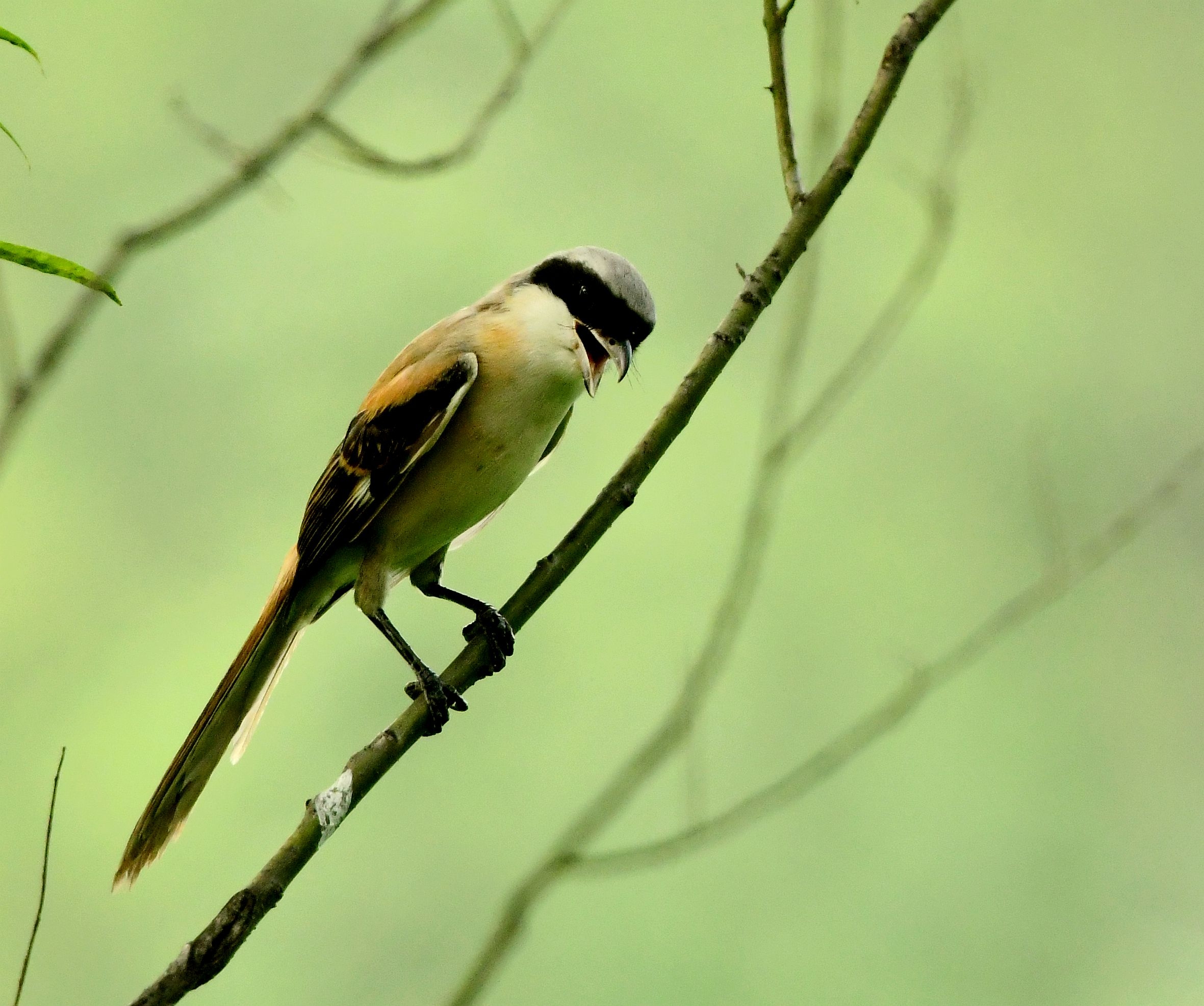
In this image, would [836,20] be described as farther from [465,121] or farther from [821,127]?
[465,121]

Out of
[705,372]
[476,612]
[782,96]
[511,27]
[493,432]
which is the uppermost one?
[782,96]

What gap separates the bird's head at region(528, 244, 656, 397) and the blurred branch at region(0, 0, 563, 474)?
1.16 ft

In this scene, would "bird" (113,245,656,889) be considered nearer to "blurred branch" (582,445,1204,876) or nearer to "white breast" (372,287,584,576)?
"white breast" (372,287,584,576)

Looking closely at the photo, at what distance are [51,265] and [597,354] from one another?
107cm

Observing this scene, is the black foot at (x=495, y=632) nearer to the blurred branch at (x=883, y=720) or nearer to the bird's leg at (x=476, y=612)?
the bird's leg at (x=476, y=612)

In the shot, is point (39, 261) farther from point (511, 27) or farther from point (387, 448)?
point (387, 448)

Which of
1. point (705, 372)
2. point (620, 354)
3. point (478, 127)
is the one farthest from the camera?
point (620, 354)

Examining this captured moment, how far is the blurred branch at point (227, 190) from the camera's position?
1.09m

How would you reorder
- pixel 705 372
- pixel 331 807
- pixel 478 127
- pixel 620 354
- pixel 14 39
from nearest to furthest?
pixel 14 39 → pixel 331 807 → pixel 705 372 → pixel 478 127 → pixel 620 354

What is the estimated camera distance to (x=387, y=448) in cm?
184

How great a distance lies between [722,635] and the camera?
5.09 ft

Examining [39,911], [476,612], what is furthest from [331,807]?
[476,612]

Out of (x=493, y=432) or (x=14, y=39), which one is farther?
(x=493, y=432)

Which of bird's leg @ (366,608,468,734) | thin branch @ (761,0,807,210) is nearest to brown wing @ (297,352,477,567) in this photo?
bird's leg @ (366,608,468,734)
